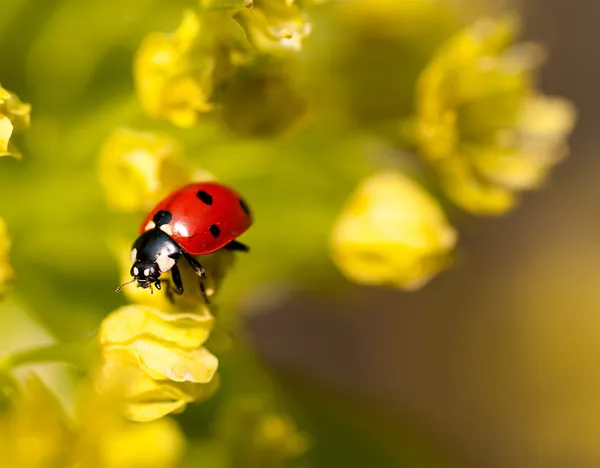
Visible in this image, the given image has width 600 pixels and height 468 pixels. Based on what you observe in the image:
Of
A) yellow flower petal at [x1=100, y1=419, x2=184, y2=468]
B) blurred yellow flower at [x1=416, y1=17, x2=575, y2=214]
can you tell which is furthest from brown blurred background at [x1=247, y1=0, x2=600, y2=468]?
yellow flower petal at [x1=100, y1=419, x2=184, y2=468]

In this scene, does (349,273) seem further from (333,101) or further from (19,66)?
(19,66)

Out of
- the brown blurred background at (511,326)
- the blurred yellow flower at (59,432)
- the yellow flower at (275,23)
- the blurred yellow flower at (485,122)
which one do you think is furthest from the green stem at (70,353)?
the brown blurred background at (511,326)

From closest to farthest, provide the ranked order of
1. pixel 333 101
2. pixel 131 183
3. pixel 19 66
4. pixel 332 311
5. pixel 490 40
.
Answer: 1. pixel 131 183
2. pixel 490 40
3. pixel 19 66
4. pixel 333 101
5. pixel 332 311

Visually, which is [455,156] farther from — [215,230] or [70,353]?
[70,353]

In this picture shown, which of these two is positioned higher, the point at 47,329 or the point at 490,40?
the point at 490,40

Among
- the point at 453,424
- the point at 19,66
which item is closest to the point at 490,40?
the point at 19,66

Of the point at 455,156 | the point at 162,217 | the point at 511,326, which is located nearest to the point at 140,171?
the point at 162,217

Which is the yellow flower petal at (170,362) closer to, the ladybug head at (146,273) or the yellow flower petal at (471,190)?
the ladybug head at (146,273)
